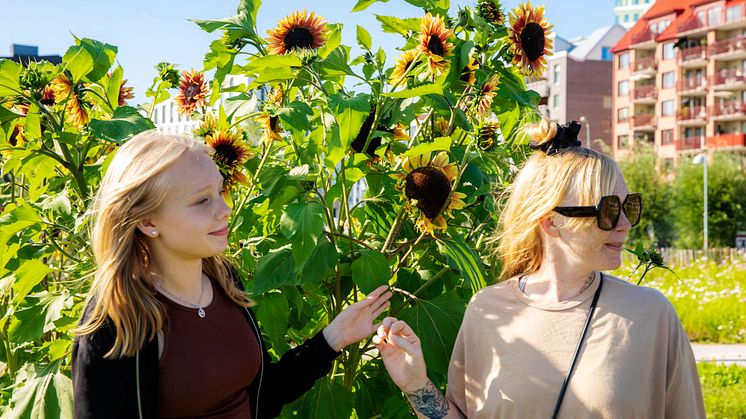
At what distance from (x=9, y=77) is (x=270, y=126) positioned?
2.22ft

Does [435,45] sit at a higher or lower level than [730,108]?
lower

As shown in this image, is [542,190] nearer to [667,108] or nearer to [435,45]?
[435,45]

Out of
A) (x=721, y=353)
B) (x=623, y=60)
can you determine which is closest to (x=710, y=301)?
(x=721, y=353)

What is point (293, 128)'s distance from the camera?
236cm

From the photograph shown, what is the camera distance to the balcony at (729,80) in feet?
155

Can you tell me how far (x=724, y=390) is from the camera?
6.87m

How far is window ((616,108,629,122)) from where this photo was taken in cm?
5462

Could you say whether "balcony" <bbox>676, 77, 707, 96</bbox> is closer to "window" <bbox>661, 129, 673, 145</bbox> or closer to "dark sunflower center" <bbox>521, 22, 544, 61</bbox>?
"window" <bbox>661, 129, 673, 145</bbox>

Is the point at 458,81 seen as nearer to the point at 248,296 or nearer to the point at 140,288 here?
the point at 248,296

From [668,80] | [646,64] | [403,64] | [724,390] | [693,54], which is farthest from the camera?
[646,64]

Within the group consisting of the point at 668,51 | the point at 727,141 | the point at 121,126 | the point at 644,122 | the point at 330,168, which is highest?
the point at 668,51

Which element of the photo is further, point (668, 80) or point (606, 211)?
point (668, 80)

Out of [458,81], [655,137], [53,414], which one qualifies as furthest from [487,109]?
[655,137]

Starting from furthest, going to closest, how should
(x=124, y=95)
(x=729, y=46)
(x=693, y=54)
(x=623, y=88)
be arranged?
(x=623, y=88) < (x=693, y=54) < (x=729, y=46) < (x=124, y=95)
